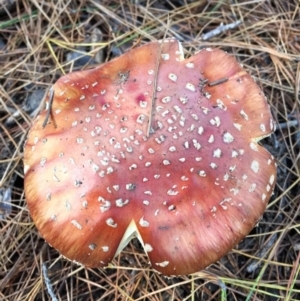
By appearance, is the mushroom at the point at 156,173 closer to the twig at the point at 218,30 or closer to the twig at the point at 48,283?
the twig at the point at 48,283

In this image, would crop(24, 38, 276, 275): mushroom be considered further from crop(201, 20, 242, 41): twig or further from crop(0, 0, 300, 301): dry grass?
crop(201, 20, 242, 41): twig

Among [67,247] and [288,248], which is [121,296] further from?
[288,248]

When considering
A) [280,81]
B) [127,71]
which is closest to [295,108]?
[280,81]

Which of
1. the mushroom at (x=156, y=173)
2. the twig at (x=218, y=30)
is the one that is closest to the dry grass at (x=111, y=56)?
the twig at (x=218, y=30)

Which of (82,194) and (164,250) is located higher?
(82,194)

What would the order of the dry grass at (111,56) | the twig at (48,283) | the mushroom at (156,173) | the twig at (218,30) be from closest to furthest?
the mushroom at (156,173)
the twig at (48,283)
the dry grass at (111,56)
the twig at (218,30)

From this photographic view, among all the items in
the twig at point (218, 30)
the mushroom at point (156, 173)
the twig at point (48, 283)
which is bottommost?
the twig at point (48, 283)

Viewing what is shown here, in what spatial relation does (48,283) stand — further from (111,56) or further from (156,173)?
(111,56)
